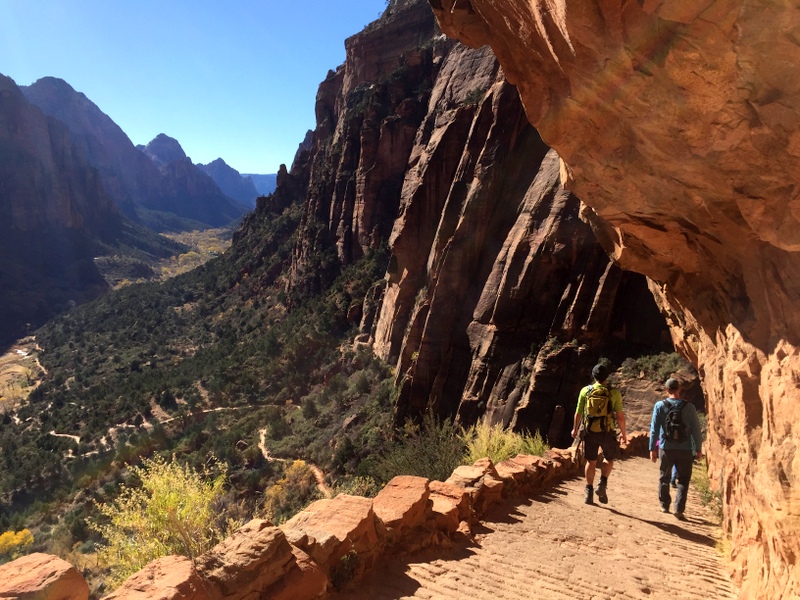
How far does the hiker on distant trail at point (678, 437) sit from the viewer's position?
20.8 feet

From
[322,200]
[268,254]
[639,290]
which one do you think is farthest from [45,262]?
[639,290]

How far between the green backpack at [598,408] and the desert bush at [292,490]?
54.4 feet

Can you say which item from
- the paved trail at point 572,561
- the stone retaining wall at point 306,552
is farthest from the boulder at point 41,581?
the paved trail at point 572,561

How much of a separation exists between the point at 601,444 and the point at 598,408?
1.82 feet

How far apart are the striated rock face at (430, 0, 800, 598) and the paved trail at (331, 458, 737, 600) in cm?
59

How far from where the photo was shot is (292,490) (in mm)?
22953

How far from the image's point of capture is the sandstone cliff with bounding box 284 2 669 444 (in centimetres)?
1800

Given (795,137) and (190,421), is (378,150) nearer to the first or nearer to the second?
(190,421)

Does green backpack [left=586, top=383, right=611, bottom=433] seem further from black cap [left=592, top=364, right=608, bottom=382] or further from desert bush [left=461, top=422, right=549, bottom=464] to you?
desert bush [left=461, top=422, right=549, bottom=464]

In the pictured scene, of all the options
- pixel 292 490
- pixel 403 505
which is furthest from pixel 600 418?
pixel 292 490

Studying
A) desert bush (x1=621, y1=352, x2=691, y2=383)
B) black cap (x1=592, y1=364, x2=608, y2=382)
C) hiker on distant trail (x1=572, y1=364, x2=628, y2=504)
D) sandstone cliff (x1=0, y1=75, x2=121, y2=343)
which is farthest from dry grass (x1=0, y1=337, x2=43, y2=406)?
black cap (x1=592, y1=364, x2=608, y2=382)

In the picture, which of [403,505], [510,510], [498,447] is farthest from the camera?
[498,447]

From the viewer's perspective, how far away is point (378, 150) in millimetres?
44438

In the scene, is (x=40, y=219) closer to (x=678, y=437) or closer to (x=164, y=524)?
(x=164, y=524)
